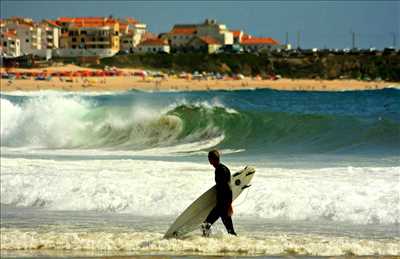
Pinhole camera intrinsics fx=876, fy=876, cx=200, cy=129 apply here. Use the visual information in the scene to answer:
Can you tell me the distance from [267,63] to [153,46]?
884 inches

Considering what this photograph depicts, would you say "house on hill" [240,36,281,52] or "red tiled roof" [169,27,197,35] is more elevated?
"red tiled roof" [169,27,197,35]

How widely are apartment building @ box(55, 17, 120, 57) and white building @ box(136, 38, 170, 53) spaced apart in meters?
3.73

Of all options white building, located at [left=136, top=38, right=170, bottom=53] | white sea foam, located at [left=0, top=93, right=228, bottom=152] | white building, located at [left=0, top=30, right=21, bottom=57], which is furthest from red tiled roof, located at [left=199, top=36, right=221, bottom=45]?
white sea foam, located at [left=0, top=93, right=228, bottom=152]

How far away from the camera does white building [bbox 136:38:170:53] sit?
138m

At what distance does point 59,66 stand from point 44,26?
26311 mm

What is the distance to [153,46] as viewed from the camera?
13938 cm

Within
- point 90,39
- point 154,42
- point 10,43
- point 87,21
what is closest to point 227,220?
point 10,43

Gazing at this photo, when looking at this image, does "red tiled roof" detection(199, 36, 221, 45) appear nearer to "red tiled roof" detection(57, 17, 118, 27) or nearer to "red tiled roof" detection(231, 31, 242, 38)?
"red tiled roof" detection(231, 31, 242, 38)

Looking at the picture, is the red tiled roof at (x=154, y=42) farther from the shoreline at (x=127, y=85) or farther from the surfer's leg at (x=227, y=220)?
the surfer's leg at (x=227, y=220)

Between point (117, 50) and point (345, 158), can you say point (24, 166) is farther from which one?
point (117, 50)

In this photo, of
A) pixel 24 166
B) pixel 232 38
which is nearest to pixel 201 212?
pixel 24 166

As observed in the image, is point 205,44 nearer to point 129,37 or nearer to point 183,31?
point 183,31

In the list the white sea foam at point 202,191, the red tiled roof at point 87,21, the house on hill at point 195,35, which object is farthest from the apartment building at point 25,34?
the white sea foam at point 202,191

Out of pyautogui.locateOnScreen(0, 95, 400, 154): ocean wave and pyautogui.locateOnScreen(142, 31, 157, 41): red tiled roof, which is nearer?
pyautogui.locateOnScreen(0, 95, 400, 154): ocean wave
